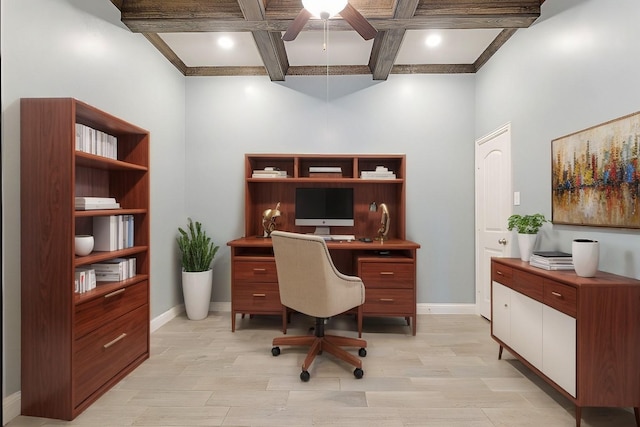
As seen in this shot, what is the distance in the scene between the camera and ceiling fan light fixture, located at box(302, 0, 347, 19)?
2.00m

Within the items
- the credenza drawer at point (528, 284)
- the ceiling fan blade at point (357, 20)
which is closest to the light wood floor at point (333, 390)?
the credenza drawer at point (528, 284)

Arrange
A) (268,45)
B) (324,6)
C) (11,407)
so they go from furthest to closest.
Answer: (268,45) → (324,6) → (11,407)

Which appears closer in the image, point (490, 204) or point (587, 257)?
point (587, 257)

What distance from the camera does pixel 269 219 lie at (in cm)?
345

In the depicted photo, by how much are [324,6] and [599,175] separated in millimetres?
1974

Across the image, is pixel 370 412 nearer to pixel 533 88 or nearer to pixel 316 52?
pixel 533 88

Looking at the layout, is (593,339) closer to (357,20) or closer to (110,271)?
(357,20)

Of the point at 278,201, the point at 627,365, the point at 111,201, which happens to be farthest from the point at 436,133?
the point at 111,201

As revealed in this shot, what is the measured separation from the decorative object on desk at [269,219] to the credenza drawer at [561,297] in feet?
7.51

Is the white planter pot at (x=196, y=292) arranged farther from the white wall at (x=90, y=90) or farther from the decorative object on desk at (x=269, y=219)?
the decorative object on desk at (x=269, y=219)

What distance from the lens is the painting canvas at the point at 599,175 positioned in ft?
6.07

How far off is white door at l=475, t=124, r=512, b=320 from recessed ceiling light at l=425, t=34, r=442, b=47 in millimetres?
1016

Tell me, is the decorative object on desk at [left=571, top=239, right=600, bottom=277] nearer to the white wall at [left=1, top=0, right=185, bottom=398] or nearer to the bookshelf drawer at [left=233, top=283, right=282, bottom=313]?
the bookshelf drawer at [left=233, top=283, right=282, bottom=313]

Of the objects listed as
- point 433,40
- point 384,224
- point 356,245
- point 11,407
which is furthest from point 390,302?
point 11,407
